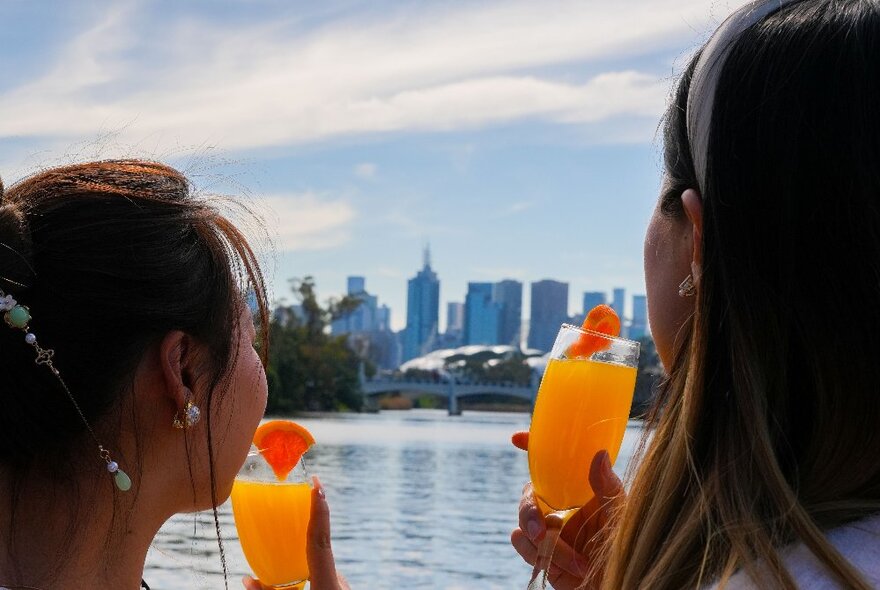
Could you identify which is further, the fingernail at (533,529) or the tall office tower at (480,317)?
the tall office tower at (480,317)

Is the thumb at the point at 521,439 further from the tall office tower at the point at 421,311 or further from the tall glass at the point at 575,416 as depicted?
the tall office tower at the point at 421,311

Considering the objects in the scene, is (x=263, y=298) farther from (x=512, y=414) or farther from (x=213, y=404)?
(x=512, y=414)

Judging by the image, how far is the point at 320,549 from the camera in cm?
189

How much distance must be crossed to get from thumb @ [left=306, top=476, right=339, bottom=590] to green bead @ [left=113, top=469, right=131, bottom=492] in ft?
1.31

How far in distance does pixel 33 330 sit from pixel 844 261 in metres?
0.96

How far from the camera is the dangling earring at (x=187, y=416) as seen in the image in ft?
5.22

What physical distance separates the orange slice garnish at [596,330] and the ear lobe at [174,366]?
67 centimetres

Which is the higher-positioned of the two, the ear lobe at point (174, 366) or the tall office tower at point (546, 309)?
the tall office tower at point (546, 309)

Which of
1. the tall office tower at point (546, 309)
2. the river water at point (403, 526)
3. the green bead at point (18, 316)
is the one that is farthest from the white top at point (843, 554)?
the tall office tower at point (546, 309)

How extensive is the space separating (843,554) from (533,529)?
818mm

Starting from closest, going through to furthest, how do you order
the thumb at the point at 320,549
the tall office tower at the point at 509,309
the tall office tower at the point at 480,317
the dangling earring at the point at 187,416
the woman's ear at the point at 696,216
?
the woman's ear at the point at 696,216 < the dangling earring at the point at 187,416 < the thumb at the point at 320,549 < the tall office tower at the point at 509,309 < the tall office tower at the point at 480,317

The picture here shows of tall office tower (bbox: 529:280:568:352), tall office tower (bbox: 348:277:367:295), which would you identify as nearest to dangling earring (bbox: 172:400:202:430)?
tall office tower (bbox: 529:280:568:352)

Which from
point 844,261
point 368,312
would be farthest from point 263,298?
point 368,312

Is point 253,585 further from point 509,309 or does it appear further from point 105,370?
point 509,309
